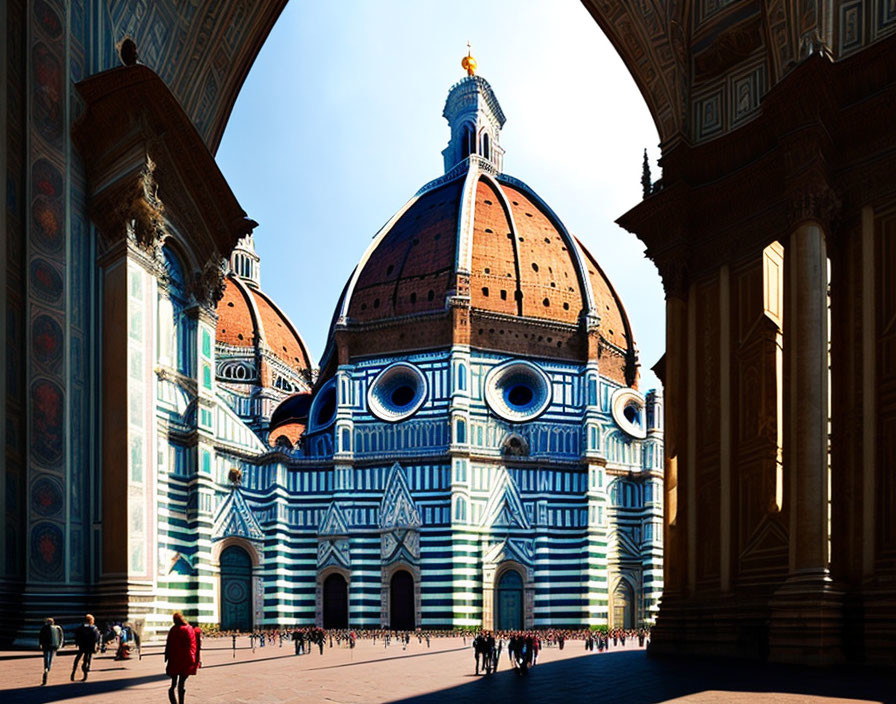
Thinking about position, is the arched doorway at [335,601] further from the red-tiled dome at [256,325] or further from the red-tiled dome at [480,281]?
the red-tiled dome at [256,325]

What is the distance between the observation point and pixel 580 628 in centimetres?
5769

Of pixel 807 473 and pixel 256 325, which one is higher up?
pixel 256 325

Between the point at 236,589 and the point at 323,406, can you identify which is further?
the point at 323,406

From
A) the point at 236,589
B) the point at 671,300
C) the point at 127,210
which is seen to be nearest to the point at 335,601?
the point at 236,589

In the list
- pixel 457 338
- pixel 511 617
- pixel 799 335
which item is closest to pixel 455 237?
pixel 457 338

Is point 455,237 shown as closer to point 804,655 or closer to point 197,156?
point 197,156

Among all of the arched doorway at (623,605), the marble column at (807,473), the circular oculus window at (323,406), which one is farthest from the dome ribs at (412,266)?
the marble column at (807,473)

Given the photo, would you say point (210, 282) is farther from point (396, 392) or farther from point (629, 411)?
point (629, 411)

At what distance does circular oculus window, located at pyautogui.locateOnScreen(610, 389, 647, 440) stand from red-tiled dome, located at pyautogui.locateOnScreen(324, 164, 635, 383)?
3460 millimetres

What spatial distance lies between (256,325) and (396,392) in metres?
24.9

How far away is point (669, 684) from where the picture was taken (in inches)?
490

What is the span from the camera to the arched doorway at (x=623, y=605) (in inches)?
2375

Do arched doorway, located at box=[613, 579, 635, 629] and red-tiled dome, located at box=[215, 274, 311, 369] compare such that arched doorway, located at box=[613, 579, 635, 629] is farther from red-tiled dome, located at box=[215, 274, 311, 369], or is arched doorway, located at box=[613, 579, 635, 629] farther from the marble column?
the marble column

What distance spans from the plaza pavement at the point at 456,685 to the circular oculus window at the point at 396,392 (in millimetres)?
43593
